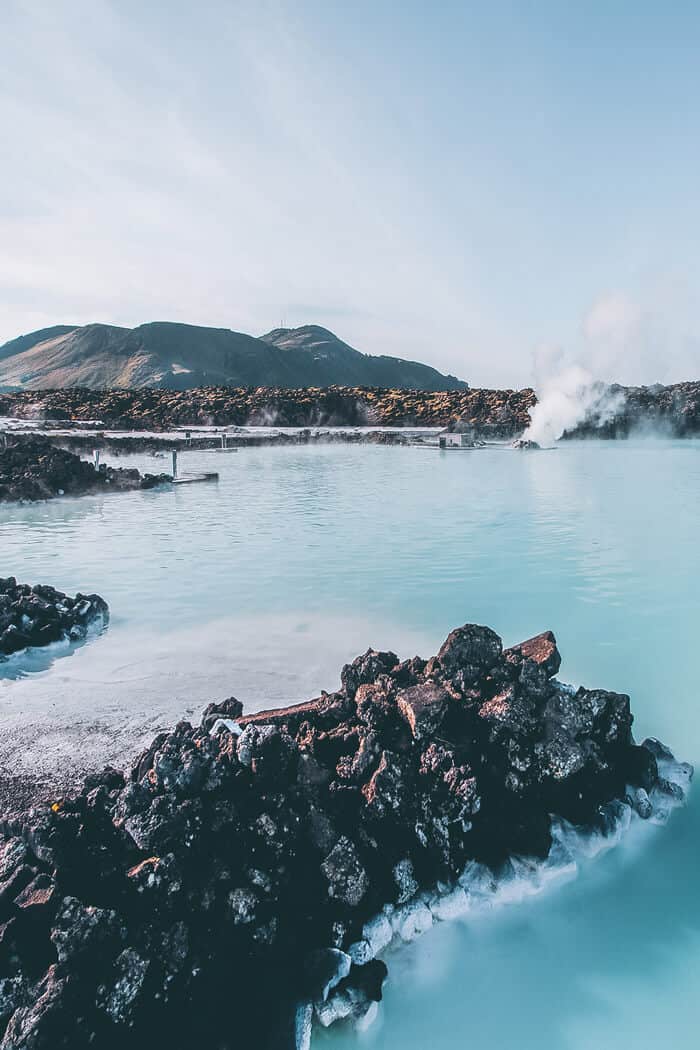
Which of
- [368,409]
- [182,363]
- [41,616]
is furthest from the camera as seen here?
[182,363]

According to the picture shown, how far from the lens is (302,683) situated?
4.89m

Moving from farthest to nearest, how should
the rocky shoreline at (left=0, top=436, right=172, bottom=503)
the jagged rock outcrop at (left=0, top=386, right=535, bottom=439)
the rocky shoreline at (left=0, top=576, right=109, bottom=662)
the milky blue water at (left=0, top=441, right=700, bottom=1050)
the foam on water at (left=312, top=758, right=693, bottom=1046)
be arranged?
the jagged rock outcrop at (left=0, top=386, right=535, bottom=439)
the rocky shoreline at (left=0, top=436, right=172, bottom=503)
the rocky shoreline at (left=0, top=576, right=109, bottom=662)
the milky blue water at (left=0, top=441, right=700, bottom=1050)
the foam on water at (left=312, top=758, right=693, bottom=1046)

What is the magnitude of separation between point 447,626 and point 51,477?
42.1 ft

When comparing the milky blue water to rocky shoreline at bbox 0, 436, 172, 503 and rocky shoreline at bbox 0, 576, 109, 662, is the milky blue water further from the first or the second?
rocky shoreline at bbox 0, 436, 172, 503

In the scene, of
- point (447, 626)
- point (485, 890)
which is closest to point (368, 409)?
point (447, 626)

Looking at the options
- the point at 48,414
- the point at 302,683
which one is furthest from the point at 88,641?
the point at 48,414

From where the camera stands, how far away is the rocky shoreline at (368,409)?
125 feet

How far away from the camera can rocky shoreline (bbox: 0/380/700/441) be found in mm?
38219

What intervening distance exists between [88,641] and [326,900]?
4.07 m

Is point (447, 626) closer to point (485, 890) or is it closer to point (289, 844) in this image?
point (485, 890)

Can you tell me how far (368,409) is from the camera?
49.0 meters

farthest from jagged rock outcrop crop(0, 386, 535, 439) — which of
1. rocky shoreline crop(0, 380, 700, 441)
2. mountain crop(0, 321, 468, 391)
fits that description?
mountain crop(0, 321, 468, 391)

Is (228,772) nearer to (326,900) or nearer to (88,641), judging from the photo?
(326,900)

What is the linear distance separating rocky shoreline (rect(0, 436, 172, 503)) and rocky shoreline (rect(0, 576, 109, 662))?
9.62 m
